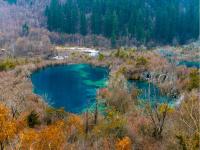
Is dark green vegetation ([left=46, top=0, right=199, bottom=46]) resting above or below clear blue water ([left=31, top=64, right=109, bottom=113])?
above

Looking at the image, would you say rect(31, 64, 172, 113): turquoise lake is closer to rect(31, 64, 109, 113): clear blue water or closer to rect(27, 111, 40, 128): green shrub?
rect(31, 64, 109, 113): clear blue water

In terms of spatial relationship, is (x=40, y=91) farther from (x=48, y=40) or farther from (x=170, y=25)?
(x=170, y=25)

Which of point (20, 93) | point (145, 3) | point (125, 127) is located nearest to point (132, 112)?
point (125, 127)

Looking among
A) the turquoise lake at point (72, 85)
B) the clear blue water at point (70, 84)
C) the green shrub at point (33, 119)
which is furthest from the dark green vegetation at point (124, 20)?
the green shrub at point (33, 119)

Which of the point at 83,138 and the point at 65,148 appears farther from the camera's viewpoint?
the point at 83,138

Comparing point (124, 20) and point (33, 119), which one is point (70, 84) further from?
point (124, 20)

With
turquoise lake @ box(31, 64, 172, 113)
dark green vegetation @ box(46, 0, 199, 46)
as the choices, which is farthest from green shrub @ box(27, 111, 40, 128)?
dark green vegetation @ box(46, 0, 199, 46)

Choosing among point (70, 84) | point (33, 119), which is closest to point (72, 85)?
point (70, 84)
